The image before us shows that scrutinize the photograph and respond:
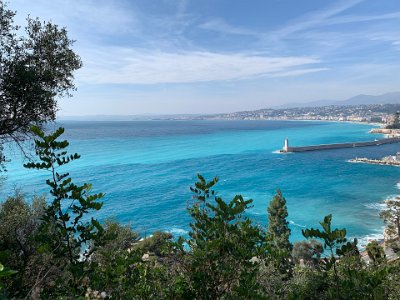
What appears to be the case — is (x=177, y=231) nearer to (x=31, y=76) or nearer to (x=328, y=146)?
(x=31, y=76)

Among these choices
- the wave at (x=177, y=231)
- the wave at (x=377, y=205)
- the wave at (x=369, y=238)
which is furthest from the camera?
the wave at (x=377, y=205)

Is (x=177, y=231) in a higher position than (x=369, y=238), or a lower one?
higher

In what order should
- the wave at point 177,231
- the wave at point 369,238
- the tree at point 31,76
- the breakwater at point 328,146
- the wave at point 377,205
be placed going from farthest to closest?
the breakwater at point 328,146 → the wave at point 377,205 → the wave at point 177,231 → the wave at point 369,238 → the tree at point 31,76

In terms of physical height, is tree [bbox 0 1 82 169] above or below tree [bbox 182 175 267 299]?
above

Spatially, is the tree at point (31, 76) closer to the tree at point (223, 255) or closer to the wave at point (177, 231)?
the tree at point (223, 255)

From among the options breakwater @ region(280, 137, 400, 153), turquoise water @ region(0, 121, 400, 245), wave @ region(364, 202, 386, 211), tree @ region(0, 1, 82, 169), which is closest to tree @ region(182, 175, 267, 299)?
tree @ region(0, 1, 82, 169)

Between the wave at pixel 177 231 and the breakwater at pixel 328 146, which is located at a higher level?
A: the breakwater at pixel 328 146

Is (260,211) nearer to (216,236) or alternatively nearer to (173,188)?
(173,188)

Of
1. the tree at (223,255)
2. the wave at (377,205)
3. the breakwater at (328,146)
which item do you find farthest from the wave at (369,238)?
the breakwater at (328,146)

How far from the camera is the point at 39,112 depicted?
8.47 meters

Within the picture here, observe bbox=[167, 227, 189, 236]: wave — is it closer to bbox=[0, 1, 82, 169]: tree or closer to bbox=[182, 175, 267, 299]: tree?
bbox=[0, 1, 82, 169]: tree

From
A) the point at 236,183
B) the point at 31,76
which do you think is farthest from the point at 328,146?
the point at 31,76

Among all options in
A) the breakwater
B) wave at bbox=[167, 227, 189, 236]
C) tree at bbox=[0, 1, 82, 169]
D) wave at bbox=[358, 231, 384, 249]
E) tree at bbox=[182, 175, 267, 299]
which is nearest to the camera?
tree at bbox=[182, 175, 267, 299]

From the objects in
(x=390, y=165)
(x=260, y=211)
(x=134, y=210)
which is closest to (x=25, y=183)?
(x=134, y=210)
